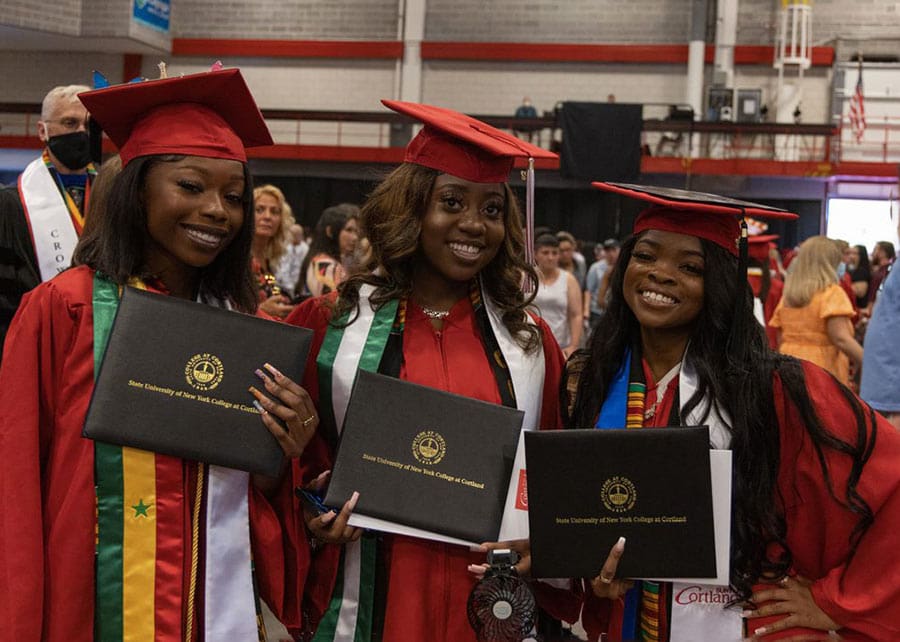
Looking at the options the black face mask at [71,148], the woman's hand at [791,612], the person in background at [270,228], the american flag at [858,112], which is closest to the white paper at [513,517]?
the woman's hand at [791,612]

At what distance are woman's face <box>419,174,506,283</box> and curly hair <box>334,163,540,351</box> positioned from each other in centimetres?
3

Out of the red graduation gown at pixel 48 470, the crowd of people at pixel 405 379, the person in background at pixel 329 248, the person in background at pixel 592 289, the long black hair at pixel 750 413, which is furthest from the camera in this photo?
the person in background at pixel 592 289

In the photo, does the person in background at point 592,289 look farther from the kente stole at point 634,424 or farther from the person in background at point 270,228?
the kente stole at point 634,424

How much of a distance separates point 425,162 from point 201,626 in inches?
41.4

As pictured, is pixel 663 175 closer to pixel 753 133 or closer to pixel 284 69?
pixel 753 133

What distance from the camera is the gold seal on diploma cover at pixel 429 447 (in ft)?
6.75

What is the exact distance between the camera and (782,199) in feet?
56.4

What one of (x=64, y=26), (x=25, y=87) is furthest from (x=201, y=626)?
(x=25, y=87)

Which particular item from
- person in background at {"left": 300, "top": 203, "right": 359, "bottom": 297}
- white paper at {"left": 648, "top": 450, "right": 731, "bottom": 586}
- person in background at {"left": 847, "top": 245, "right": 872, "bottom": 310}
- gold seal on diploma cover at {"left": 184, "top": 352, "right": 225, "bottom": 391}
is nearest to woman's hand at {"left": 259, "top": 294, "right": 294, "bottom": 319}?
person in background at {"left": 300, "top": 203, "right": 359, "bottom": 297}

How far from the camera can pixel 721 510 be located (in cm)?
198

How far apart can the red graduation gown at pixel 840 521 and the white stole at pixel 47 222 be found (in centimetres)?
225

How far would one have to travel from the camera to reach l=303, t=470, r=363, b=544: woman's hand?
6.64ft

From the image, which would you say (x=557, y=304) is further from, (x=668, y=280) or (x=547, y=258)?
(x=668, y=280)

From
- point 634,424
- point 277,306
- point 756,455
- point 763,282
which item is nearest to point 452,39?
point 763,282
